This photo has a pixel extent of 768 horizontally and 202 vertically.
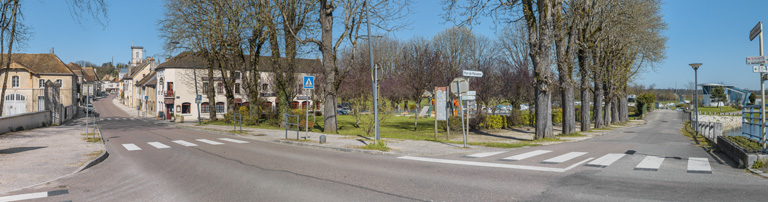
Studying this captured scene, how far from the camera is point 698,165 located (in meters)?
8.85

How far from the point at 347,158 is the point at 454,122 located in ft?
45.5

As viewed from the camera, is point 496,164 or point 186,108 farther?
point 186,108

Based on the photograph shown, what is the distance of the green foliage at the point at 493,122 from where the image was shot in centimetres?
2649

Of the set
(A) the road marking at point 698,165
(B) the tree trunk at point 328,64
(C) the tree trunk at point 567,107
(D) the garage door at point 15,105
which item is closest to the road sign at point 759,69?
(A) the road marking at point 698,165

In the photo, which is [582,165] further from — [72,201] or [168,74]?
[168,74]

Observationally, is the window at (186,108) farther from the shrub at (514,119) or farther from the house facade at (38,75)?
the shrub at (514,119)

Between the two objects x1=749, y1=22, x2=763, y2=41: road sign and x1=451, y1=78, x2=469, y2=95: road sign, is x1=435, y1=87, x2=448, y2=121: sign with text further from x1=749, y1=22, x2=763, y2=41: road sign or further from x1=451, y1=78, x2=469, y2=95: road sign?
x1=749, y1=22, x2=763, y2=41: road sign

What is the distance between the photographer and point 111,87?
155 m

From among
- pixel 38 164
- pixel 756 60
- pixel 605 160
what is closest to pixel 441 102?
pixel 605 160

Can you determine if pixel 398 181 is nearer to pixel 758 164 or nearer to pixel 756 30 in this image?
pixel 758 164

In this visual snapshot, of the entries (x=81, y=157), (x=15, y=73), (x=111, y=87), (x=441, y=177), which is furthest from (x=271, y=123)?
(x=111, y=87)

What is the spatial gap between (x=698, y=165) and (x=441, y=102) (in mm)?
8934

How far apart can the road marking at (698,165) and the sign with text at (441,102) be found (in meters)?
7.89

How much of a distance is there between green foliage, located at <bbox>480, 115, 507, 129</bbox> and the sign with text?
1037 centimetres
